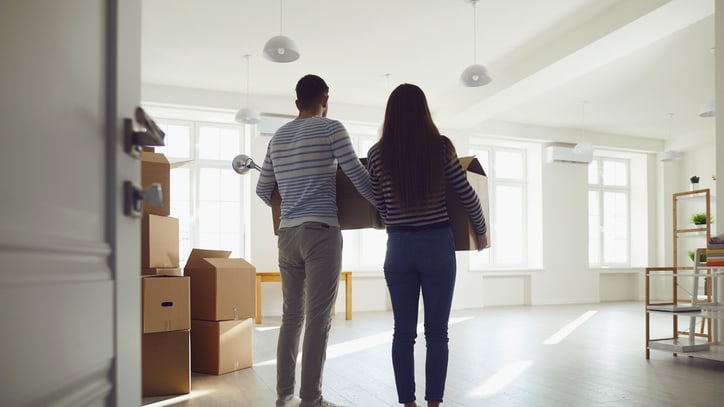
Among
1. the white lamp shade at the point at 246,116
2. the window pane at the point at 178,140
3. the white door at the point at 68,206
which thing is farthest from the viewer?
the window pane at the point at 178,140

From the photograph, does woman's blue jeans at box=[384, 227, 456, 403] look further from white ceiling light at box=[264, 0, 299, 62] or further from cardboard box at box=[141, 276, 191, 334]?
white ceiling light at box=[264, 0, 299, 62]

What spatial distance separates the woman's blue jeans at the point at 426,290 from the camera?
6.41 ft

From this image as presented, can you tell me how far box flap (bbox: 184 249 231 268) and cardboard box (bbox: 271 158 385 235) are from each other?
1136 millimetres

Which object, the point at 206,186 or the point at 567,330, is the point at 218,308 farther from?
the point at 206,186

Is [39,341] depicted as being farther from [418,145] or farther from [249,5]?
[249,5]

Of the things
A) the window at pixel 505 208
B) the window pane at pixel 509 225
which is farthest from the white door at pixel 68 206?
the window pane at pixel 509 225

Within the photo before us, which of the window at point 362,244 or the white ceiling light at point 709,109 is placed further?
the window at point 362,244

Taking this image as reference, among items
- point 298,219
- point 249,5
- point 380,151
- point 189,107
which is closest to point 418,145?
point 380,151

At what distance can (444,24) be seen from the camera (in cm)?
495

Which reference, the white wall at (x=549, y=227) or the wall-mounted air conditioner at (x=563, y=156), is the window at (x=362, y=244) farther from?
the wall-mounted air conditioner at (x=563, y=156)

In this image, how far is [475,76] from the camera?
4652 millimetres

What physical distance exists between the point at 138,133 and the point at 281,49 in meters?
3.54

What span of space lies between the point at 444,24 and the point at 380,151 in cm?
330

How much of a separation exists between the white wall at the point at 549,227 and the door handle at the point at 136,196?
6.28 metres
